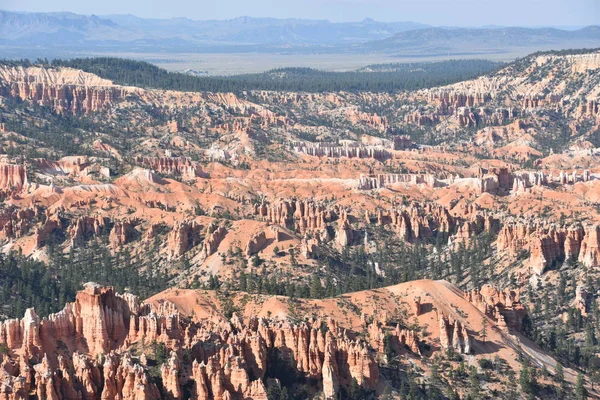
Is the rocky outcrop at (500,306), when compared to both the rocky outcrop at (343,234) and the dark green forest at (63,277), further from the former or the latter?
the rocky outcrop at (343,234)

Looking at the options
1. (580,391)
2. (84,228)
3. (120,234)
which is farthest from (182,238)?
(580,391)

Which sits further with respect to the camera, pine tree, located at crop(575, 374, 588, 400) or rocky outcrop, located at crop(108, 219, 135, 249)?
rocky outcrop, located at crop(108, 219, 135, 249)

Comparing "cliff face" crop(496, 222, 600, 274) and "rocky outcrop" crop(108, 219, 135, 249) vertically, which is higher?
"cliff face" crop(496, 222, 600, 274)

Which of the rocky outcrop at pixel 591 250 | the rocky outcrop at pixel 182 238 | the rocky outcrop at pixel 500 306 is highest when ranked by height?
the rocky outcrop at pixel 500 306

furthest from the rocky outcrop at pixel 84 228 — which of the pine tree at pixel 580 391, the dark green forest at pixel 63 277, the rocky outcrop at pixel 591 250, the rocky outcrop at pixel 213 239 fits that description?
the pine tree at pixel 580 391

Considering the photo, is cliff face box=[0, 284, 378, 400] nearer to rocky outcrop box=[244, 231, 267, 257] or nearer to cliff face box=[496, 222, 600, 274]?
cliff face box=[496, 222, 600, 274]

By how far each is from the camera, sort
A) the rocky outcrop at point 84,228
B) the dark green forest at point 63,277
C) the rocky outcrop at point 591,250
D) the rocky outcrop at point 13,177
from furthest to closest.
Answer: the rocky outcrop at point 13,177
the rocky outcrop at point 84,228
the rocky outcrop at point 591,250
the dark green forest at point 63,277

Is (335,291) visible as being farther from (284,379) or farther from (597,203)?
(597,203)

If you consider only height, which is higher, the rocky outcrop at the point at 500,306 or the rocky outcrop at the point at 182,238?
the rocky outcrop at the point at 500,306

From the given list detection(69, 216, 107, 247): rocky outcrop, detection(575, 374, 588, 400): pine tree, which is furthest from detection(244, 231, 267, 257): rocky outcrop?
detection(575, 374, 588, 400): pine tree

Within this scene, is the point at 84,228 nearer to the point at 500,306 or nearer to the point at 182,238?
the point at 182,238
